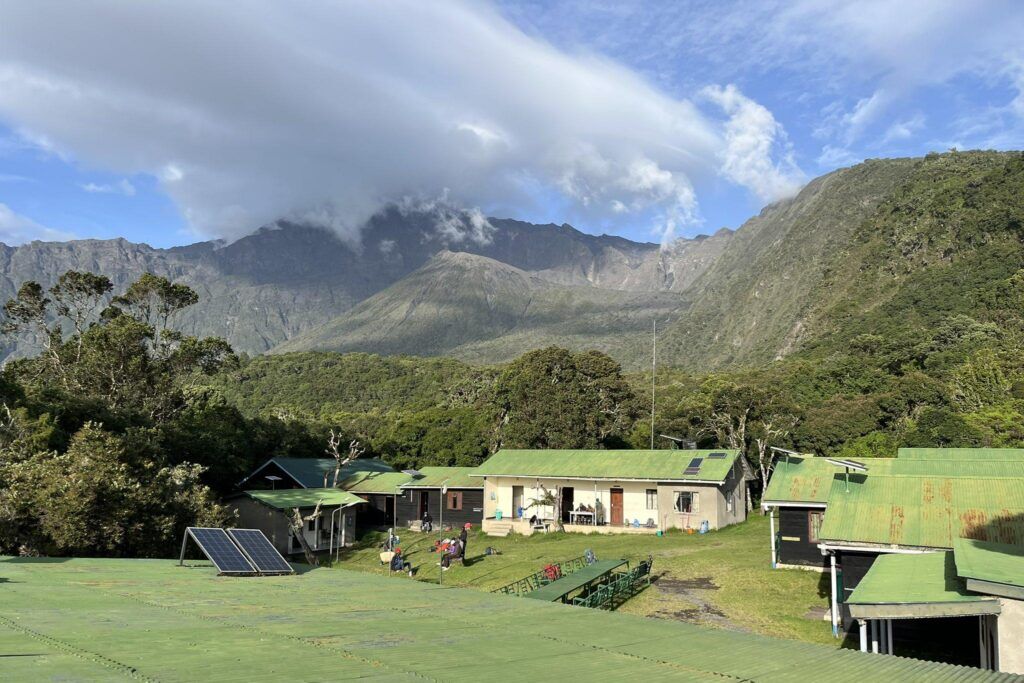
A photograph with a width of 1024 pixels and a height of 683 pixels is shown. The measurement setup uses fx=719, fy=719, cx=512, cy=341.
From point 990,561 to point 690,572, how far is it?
518 inches

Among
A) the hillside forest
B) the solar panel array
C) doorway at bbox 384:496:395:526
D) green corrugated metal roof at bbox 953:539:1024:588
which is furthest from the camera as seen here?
doorway at bbox 384:496:395:526

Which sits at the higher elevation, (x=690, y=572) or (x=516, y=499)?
(x=516, y=499)

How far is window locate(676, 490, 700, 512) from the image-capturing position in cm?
3506

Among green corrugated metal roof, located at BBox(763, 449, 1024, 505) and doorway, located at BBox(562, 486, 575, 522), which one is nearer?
green corrugated metal roof, located at BBox(763, 449, 1024, 505)

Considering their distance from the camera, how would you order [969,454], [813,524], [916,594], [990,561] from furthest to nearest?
[969,454] < [813,524] < [990,561] < [916,594]

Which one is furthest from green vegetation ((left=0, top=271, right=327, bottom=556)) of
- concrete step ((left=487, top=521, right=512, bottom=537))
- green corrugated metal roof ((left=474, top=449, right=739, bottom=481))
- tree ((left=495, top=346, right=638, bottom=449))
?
tree ((left=495, top=346, right=638, bottom=449))

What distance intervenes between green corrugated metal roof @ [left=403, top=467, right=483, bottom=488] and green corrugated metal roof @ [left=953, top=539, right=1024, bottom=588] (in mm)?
29194

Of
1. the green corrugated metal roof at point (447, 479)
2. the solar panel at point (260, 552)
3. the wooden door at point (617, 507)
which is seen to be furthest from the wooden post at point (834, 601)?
the green corrugated metal roof at point (447, 479)

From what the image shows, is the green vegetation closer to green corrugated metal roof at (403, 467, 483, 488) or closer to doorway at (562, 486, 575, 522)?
green corrugated metal roof at (403, 467, 483, 488)

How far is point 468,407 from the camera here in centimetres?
6662

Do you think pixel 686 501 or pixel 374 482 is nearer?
pixel 686 501

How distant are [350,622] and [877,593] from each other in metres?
9.33

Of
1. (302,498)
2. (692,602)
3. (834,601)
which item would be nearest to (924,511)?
(834,601)

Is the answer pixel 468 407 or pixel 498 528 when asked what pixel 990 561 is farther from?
pixel 468 407
